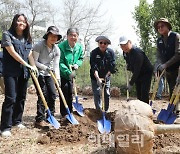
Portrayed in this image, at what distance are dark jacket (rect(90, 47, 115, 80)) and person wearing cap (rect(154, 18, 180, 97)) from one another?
87cm

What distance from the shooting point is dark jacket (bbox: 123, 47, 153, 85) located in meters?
4.77

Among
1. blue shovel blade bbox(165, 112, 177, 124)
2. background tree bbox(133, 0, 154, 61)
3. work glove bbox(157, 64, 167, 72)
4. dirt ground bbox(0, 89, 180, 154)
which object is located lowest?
dirt ground bbox(0, 89, 180, 154)

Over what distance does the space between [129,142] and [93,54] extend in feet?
8.98

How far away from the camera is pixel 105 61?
541 cm

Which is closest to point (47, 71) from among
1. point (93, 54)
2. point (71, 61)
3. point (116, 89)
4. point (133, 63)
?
point (71, 61)

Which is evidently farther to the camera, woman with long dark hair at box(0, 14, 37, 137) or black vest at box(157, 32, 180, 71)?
black vest at box(157, 32, 180, 71)

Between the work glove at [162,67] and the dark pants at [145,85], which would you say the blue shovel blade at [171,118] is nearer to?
the dark pants at [145,85]

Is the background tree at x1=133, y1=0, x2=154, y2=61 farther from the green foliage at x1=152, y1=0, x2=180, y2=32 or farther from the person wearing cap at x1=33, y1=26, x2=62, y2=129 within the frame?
the person wearing cap at x1=33, y1=26, x2=62, y2=129

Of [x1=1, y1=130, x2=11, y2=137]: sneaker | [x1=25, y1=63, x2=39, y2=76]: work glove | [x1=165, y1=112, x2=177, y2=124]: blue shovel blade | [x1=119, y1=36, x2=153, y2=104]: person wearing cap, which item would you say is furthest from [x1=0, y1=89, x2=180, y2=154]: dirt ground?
[x1=119, y1=36, x2=153, y2=104]: person wearing cap

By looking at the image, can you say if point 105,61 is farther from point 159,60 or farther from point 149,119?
point 149,119

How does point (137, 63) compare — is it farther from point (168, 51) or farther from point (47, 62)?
point (47, 62)

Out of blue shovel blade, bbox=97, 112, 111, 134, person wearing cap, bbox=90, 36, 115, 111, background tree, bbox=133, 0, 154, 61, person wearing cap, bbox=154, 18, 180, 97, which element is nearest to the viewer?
blue shovel blade, bbox=97, 112, 111, 134

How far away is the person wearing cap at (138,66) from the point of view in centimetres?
475

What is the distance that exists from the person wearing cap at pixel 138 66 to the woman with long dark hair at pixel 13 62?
1561 millimetres
